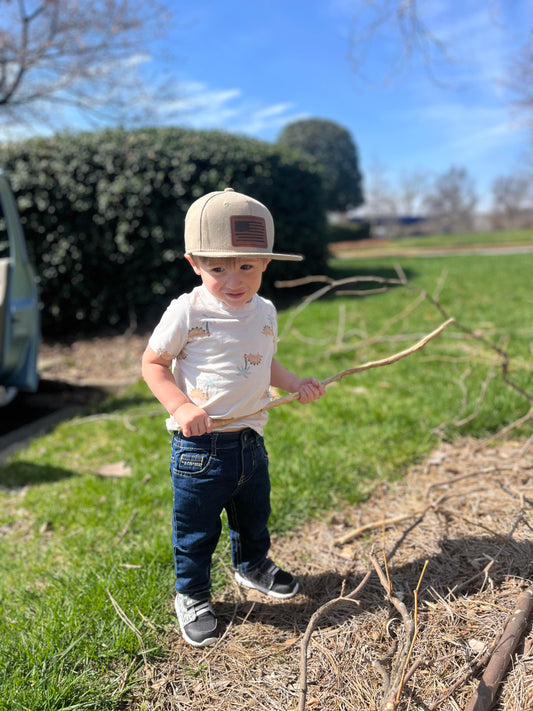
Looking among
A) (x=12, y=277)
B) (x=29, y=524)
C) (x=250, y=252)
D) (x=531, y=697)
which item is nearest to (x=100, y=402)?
(x=12, y=277)

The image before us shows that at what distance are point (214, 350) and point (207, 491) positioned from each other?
0.49 m

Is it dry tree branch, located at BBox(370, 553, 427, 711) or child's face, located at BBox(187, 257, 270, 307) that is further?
child's face, located at BBox(187, 257, 270, 307)

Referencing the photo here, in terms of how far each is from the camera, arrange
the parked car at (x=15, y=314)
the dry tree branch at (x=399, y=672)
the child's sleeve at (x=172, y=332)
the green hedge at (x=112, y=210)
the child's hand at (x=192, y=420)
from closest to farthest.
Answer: the dry tree branch at (x=399, y=672), the child's hand at (x=192, y=420), the child's sleeve at (x=172, y=332), the parked car at (x=15, y=314), the green hedge at (x=112, y=210)

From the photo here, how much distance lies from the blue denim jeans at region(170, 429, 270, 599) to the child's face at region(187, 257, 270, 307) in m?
0.48

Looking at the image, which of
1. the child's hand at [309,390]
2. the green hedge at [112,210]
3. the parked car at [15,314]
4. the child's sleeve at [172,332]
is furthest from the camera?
the green hedge at [112,210]

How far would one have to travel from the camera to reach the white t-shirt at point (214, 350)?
187 cm

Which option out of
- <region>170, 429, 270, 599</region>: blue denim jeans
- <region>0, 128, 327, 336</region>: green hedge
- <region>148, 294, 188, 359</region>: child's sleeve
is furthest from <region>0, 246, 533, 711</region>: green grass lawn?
<region>0, 128, 327, 336</region>: green hedge

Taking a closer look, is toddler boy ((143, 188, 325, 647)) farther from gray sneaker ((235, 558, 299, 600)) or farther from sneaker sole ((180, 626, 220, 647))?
gray sneaker ((235, 558, 299, 600))

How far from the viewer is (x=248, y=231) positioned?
1.76m

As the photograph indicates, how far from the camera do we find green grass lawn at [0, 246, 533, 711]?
1.88 metres

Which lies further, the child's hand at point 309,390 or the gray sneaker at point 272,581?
the gray sneaker at point 272,581

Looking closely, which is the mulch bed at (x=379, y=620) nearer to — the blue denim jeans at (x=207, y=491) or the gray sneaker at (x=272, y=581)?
the gray sneaker at (x=272, y=581)

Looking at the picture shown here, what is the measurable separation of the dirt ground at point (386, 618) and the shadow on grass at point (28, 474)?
1771 millimetres

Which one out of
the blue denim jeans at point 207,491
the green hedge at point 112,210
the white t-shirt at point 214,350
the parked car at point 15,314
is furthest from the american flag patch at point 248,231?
the green hedge at point 112,210
